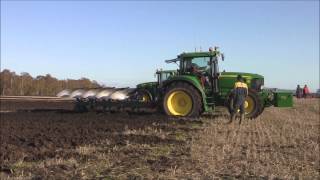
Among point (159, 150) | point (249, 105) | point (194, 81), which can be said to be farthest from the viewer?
point (194, 81)

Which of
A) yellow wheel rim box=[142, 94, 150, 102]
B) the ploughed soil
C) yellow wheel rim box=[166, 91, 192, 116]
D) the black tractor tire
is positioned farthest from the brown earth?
yellow wheel rim box=[142, 94, 150, 102]

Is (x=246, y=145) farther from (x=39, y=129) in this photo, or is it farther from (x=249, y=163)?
(x=39, y=129)

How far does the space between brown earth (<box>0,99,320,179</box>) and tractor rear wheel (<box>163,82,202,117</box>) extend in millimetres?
1716

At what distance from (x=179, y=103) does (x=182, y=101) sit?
0.16 meters

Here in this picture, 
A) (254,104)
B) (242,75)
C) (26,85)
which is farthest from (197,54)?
(26,85)

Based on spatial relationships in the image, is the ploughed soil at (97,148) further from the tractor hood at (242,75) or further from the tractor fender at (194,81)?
the tractor hood at (242,75)

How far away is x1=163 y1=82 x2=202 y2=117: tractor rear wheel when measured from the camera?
17703 mm

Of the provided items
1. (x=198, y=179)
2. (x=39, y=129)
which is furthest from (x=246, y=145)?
(x=39, y=129)

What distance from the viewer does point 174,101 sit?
1823 cm

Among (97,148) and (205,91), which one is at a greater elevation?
(205,91)

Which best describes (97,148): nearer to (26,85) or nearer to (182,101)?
(182,101)

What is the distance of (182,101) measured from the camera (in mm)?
18109

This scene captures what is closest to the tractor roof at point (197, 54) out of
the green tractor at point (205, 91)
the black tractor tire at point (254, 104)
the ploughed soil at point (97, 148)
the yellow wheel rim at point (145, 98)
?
the green tractor at point (205, 91)

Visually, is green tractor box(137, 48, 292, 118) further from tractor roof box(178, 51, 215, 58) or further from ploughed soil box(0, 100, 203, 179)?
ploughed soil box(0, 100, 203, 179)
